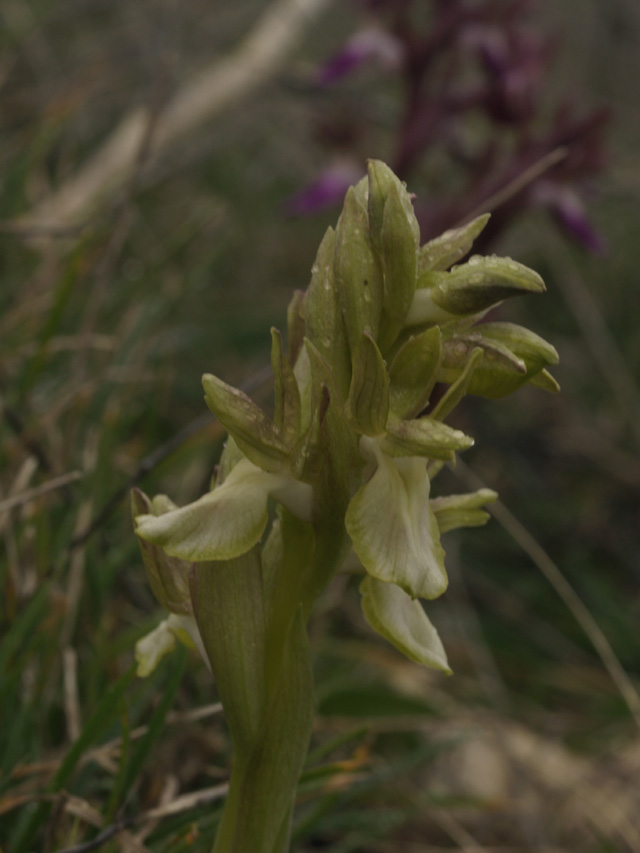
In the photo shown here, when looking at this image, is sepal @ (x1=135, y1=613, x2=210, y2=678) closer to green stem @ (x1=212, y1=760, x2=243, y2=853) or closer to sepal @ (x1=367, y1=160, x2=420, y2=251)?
green stem @ (x1=212, y1=760, x2=243, y2=853)

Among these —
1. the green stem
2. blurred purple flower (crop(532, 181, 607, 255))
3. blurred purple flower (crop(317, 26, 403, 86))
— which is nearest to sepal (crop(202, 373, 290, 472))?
the green stem

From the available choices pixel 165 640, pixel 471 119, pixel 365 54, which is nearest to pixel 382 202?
pixel 165 640

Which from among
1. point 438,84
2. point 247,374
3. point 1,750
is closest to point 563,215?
point 438,84

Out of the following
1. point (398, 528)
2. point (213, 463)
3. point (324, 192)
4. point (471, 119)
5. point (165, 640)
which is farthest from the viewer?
point (471, 119)

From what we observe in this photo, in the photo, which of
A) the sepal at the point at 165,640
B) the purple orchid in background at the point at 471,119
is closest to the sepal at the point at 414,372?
the sepal at the point at 165,640

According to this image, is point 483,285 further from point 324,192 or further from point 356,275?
point 324,192

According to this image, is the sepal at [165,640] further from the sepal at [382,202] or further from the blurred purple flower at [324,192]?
the blurred purple flower at [324,192]

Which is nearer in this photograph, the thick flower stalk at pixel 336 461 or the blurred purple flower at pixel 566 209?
the thick flower stalk at pixel 336 461

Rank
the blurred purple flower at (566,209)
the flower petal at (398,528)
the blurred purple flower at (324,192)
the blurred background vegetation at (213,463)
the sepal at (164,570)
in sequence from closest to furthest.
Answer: the flower petal at (398,528)
the sepal at (164,570)
the blurred background vegetation at (213,463)
the blurred purple flower at (566,209)
the blurred purple flower at (324,192)

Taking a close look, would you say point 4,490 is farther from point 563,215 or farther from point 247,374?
point 563,215
